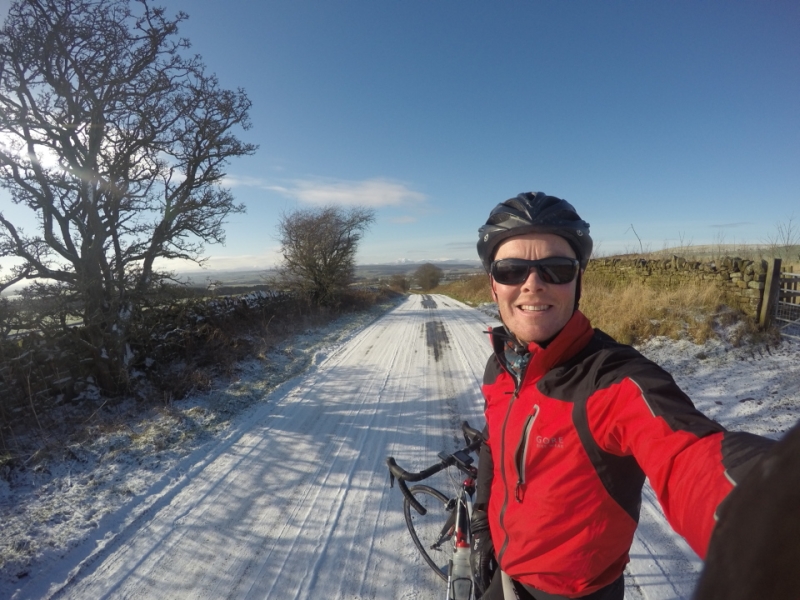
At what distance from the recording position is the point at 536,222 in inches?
65.9

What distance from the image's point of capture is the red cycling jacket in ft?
3.65

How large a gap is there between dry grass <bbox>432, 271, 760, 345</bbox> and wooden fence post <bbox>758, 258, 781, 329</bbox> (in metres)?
0.21

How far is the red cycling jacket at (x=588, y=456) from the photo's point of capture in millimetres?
1112

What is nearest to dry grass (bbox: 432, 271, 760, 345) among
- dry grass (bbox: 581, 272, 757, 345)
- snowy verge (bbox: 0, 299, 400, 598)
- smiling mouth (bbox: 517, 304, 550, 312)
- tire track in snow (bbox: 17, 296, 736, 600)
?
dry grass (bbox: 581, 272, 757, 345)

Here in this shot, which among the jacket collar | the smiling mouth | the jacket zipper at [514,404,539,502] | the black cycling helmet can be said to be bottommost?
the jacket zipper at [514,404,539,502]

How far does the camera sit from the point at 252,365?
8.38 meters

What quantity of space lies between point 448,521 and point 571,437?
1.77 m

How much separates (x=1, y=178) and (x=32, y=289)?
1.74 m

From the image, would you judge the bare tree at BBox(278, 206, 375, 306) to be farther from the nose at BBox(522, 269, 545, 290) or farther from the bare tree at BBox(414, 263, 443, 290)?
the bare tree at BBox(414, 263, 443, 290)

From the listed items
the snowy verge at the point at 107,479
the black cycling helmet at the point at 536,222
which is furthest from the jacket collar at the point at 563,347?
the snowy verge at the point at 107,479

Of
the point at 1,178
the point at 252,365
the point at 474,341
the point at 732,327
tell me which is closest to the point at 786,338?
the point at 732,327

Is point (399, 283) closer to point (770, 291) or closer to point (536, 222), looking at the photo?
point (770, 291)

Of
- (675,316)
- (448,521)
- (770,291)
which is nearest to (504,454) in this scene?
(448,521)

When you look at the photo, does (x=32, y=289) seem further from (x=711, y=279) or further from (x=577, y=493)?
(x=711, y=279)
